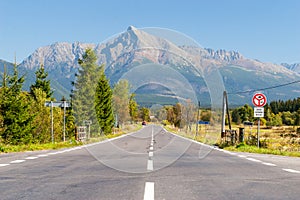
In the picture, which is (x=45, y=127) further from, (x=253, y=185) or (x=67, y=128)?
(x=253, y=185)

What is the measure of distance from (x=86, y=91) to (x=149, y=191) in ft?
138

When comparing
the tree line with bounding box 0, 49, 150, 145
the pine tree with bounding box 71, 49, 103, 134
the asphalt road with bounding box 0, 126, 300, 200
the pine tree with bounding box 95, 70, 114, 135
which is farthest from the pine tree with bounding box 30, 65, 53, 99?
the asphalt road with bounding box 0, 126, 300, 200

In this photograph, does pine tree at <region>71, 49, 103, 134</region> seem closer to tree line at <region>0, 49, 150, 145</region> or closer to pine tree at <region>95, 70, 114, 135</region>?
tree line at <region>0, 49, 150, 145</region>

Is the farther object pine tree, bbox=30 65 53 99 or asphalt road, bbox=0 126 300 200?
pine tree, bbox=30 65 53 99

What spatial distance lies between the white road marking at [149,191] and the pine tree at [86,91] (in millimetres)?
39003

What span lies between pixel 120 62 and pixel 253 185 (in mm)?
6567

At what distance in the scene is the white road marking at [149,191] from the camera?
613 centimetres

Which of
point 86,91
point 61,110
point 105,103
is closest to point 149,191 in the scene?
point 86,91

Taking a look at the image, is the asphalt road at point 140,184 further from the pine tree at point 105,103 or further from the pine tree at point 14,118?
the pine tree at point 105,103

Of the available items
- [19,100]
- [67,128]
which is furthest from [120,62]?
[67,128]

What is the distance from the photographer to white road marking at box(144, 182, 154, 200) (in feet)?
20.1

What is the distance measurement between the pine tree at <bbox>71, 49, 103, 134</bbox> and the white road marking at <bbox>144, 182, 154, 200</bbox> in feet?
128

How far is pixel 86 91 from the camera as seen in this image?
157 ft

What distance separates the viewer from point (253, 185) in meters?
7.63
